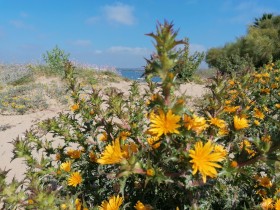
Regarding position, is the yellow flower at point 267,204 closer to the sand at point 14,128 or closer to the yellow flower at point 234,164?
the yellow flower at point 234,164

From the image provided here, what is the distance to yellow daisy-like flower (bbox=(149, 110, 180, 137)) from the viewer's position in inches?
47.3

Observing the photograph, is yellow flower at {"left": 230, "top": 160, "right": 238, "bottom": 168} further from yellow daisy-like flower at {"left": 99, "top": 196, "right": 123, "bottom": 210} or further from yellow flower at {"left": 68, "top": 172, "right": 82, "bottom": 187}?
yellow flower at {"left": 68, "top": 172, "right": 82, "bottom": 187}

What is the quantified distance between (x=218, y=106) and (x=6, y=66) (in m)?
24.7

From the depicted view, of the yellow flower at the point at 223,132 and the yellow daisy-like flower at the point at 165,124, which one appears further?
the yellow flower at the point at 223,132

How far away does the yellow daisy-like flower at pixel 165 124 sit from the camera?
1202 millimetres

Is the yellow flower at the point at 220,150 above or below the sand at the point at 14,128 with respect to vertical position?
above

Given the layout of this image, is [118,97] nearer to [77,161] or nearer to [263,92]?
[77,161]

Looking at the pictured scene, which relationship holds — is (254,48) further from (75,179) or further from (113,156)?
(113,156)

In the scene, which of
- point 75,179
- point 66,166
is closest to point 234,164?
point 75,179

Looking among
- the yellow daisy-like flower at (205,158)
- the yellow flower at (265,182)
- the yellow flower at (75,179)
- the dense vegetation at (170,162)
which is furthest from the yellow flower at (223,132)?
the yellow flower at (75,179)

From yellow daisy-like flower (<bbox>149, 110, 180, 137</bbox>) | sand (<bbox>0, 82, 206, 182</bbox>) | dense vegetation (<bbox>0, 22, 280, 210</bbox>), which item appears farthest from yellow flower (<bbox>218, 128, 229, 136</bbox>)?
sand (<bbox>0, 82, 206, 182</bbox>)

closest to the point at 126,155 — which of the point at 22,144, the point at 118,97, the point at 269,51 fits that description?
the point at 118,97

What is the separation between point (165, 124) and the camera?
4.00 feet

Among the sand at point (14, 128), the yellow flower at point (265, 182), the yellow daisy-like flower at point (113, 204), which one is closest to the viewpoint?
the yellow daisy-like flower at point (113, 204)
